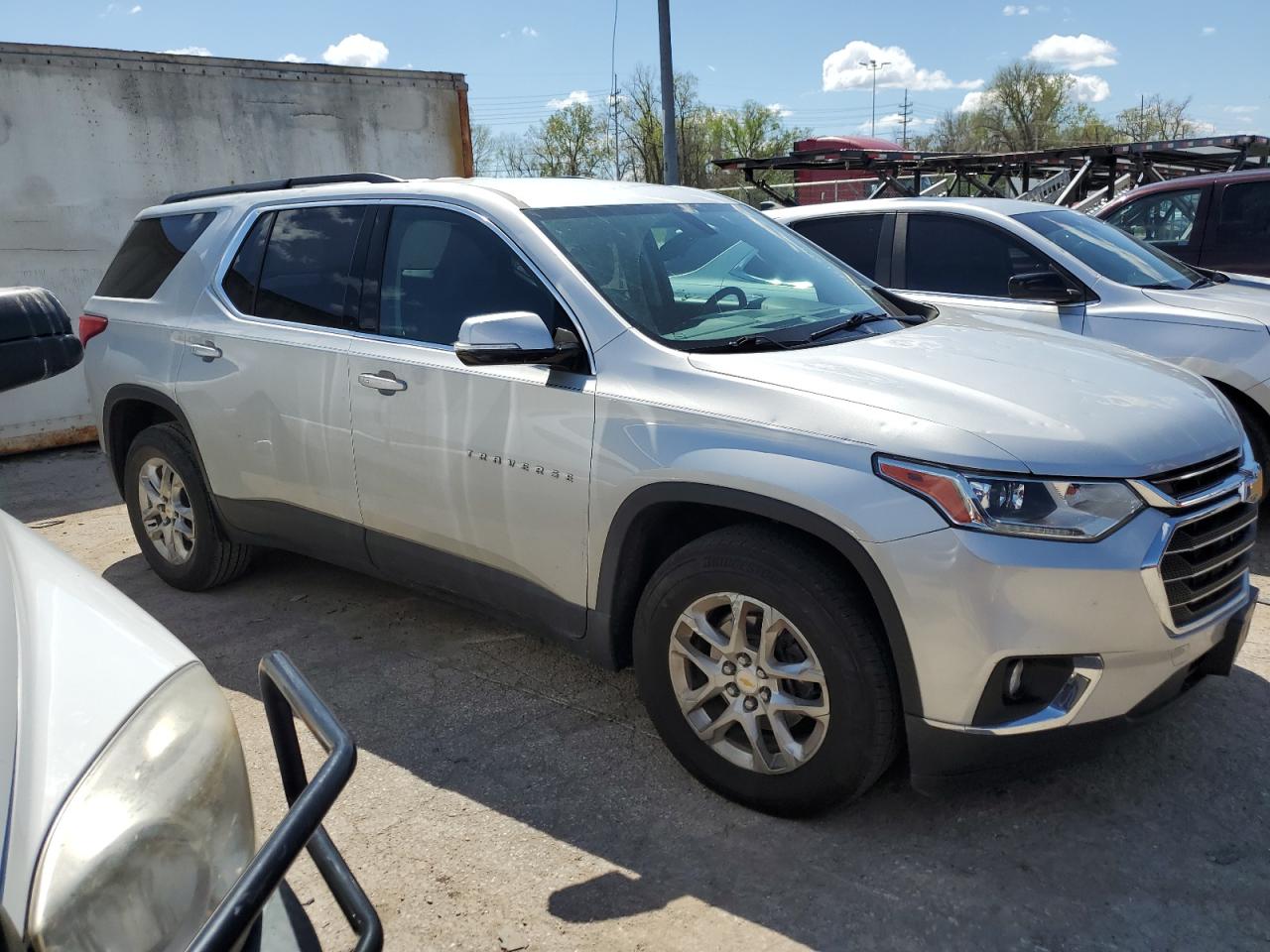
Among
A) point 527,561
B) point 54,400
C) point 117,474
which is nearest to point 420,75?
point 54,400

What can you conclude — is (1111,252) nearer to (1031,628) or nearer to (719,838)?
(1031,628)

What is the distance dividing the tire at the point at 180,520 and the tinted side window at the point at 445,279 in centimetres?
148

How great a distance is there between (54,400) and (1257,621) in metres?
8.48

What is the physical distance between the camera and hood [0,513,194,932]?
1.29 meters

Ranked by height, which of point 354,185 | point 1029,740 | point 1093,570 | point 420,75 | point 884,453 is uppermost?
point 420,75

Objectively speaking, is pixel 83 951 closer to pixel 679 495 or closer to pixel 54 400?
pixel 679 495

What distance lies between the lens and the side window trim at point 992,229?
18.8 ft

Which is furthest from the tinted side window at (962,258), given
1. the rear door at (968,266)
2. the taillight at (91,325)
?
the taillight at (91,325)

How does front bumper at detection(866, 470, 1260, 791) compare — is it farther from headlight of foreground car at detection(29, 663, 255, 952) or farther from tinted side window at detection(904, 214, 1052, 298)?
tinted side window at detection(904, 214, 1052, 298)

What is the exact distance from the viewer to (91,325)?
5102mm

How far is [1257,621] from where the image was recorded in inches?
166

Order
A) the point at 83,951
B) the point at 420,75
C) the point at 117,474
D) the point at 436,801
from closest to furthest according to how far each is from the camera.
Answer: the point at 83,951
the point at 436,801
the point at 117,474
the point at 420,75

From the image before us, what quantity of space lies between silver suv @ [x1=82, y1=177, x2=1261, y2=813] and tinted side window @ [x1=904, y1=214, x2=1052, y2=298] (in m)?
2.23

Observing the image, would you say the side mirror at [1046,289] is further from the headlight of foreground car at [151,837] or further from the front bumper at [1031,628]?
the headlight of foreground car at [151,837]
